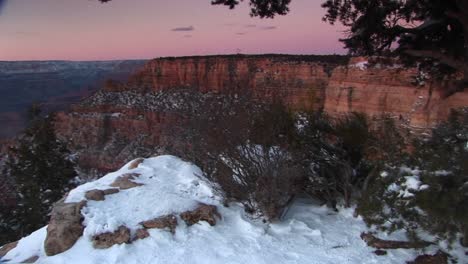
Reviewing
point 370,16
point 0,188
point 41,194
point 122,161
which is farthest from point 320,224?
point 122,161

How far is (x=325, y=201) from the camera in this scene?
24.0 feet

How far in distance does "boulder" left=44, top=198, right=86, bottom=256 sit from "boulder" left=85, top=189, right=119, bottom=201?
0.34 metres

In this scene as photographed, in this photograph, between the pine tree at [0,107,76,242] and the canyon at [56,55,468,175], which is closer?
the pine tree at [0,107,76,242]

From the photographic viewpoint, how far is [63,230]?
6.07 meters

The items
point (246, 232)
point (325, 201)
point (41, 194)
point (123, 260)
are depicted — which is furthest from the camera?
point (41, 194)

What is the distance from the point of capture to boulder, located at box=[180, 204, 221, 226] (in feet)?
20.7

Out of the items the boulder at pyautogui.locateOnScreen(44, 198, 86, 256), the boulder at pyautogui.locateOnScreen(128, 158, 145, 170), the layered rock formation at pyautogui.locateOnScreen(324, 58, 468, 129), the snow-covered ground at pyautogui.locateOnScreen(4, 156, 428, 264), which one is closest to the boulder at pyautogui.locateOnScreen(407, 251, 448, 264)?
the snow-covered ground at pyautogui.locateOnScreen(4, 156, 428, 264)

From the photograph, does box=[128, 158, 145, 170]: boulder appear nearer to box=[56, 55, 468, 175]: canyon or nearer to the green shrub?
the green shrub

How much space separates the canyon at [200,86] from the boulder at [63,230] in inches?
806

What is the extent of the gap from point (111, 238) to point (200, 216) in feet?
4.16

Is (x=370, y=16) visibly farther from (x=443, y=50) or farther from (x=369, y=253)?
(x=369, y=253)

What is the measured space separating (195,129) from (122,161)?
1304 inches

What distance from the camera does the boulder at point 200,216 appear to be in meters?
6.32

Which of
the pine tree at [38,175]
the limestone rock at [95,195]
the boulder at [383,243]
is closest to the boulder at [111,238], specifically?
the limestone rock at [95,195]
